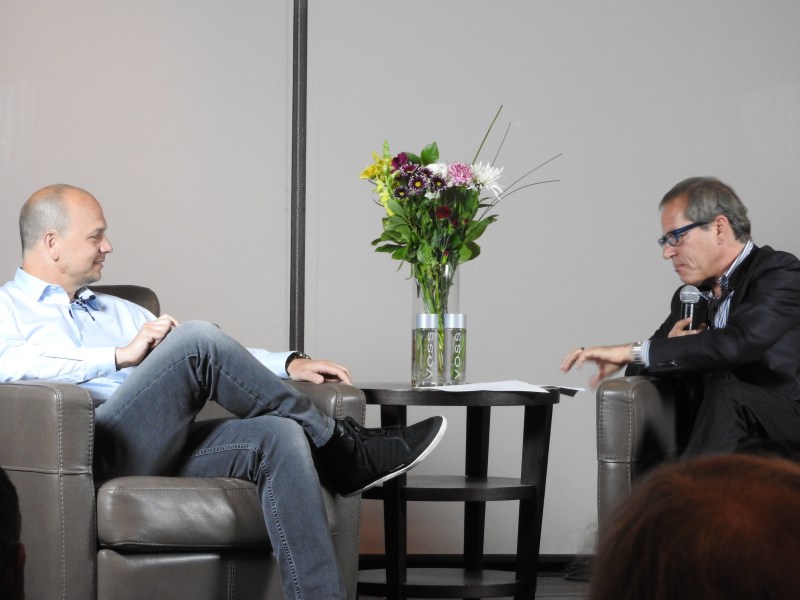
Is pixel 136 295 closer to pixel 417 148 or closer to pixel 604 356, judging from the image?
pixel 417 148

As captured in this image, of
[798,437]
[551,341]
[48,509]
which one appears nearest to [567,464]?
[551,341]

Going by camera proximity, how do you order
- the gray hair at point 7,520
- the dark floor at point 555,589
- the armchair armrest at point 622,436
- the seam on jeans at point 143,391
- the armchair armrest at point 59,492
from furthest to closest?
the dark floor at point 555,589, the armchair armrest at point 622,436, the seam on jeans at point 143,391, the armchair armrest at point 59,492, the gray hair at point 7,520

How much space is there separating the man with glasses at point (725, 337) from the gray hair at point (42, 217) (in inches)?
52.8


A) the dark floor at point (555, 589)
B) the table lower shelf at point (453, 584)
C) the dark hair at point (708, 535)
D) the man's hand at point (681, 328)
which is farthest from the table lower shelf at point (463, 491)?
the dark hair at point (708, 535)

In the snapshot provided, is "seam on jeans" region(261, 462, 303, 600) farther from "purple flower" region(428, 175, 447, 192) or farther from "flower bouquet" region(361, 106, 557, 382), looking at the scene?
"purple flower" region(428, 175, 447, 192)

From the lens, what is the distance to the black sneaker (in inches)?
91.4

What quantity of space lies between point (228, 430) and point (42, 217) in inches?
31.9

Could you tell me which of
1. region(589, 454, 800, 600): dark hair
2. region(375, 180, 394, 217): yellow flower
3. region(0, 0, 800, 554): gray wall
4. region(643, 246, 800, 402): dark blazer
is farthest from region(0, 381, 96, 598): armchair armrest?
region(589, 454, 800, 600): dark hair

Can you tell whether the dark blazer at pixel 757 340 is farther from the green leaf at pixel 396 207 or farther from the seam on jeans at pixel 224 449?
the seam on jeans at pixel 224 449

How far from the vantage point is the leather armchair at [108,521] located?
2.10m

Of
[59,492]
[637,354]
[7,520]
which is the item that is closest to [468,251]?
[637,354]

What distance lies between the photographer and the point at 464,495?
258cm

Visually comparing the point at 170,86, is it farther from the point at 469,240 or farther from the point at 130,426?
the point at 130,426

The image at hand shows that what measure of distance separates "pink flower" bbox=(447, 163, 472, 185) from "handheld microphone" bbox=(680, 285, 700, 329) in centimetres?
71
